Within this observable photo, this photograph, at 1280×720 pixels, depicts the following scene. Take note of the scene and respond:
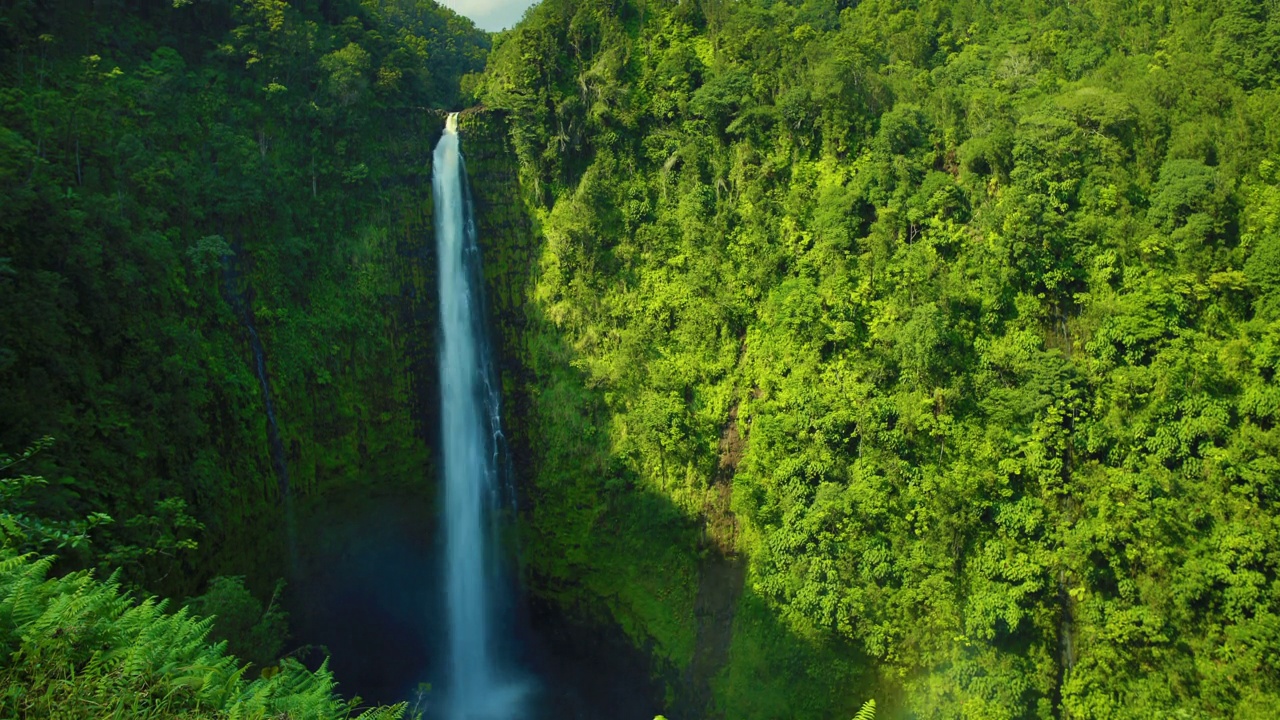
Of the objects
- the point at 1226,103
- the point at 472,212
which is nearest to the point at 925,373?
the point at 1226,103

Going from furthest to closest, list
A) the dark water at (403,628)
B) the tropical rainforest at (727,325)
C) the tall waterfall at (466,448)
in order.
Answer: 1. the tall waterfall at (466,448)
2. the dark water at (403,628)
3. the tropical rainforest at (727,325)

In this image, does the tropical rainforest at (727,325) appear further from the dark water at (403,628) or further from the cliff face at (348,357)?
the dark water at (403,628)

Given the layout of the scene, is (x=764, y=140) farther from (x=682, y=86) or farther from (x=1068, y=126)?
(x=1068, y=126)

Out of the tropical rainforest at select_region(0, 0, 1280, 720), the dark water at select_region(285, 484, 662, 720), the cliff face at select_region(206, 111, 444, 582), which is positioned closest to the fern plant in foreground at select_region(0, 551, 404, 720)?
the tropical rainforest at select_region(0, 0, 1280, 720)

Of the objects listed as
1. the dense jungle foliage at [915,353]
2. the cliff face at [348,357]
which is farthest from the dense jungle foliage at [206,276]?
the dense jungle foliage at [915,353]

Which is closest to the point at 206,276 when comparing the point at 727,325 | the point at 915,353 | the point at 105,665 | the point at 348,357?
the point at 348,357

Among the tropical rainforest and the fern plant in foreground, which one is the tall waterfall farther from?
the fern plant in foreground
